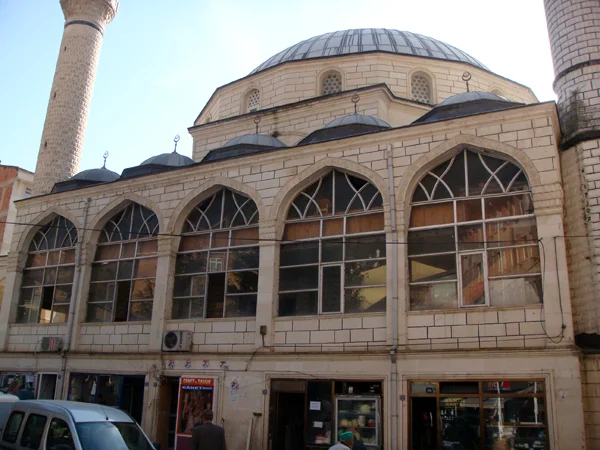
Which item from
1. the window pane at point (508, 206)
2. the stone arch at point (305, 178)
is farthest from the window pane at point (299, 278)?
the window pane at point (508, 206)

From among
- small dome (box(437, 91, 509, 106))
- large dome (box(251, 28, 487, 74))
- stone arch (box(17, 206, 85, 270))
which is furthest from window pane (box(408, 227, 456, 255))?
stone arch (box(17, 206, 85, 270))

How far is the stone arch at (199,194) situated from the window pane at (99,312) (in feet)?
9.12

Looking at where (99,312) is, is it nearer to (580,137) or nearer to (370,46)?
(580,137)

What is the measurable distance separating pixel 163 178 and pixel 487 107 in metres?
8.22

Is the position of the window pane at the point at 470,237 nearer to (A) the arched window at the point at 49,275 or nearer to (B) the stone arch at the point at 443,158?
(B) the stone arch at the point at 443,158

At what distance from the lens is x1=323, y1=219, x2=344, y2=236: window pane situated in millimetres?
12518

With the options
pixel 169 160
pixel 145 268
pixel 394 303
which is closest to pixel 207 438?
pixel 394 303

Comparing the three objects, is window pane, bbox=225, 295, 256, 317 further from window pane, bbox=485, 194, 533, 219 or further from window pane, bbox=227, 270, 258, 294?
window pane, bbox=485, 194, 533, 219

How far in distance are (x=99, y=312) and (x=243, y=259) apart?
4651mm

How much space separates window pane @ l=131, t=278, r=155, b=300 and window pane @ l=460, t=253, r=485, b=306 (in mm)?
7739

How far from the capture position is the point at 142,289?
14.7 metres

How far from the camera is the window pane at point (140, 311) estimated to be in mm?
14362

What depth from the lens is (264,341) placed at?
12.3 metres

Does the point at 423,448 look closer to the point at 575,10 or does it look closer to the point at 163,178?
the point at 163,178
